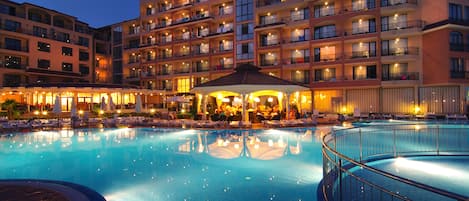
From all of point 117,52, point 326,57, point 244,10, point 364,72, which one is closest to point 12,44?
point 117,52

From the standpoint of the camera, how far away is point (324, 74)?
3528 cm

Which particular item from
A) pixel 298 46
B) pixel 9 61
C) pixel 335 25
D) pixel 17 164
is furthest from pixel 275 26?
pixel 9 61

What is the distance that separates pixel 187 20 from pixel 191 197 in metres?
42.2

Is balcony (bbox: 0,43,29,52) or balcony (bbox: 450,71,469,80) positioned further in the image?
balcony (bbox: 0,43,29,52)

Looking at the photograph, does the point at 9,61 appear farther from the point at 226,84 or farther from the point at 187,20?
the point at 226,84

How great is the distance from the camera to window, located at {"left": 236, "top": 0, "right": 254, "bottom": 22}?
40.7 metres

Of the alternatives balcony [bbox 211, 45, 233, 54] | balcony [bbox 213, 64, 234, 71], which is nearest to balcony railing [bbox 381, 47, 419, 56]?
balcony [bbox 213, 64, 234, 71]

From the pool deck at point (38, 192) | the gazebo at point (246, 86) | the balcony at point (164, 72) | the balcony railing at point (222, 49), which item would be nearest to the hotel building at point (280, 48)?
the balcony at point (164, 72)

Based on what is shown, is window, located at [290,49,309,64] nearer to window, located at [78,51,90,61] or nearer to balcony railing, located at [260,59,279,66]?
balcony railing, located at [260,59,279,66]

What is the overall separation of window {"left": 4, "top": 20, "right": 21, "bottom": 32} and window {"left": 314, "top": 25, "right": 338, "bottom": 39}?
3993 cm

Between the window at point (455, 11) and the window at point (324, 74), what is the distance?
12.5m

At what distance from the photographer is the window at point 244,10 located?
40.7 meters

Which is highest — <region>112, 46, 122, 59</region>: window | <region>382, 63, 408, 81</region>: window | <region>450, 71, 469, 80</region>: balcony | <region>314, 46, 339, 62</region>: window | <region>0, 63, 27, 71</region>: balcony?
<region>112, 46, 122, 59</region>: window

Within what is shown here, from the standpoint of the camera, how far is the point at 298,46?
36.2 metres
